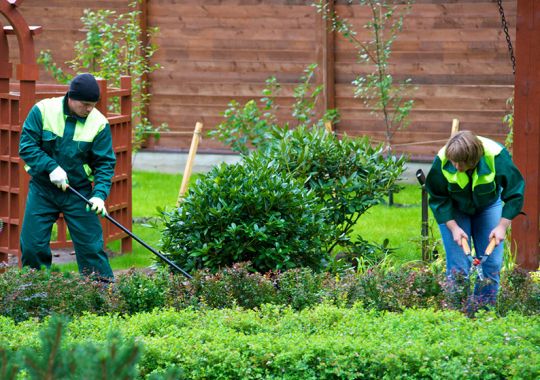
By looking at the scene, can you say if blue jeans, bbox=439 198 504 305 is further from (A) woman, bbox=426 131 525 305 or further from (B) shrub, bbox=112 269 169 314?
(B) shrub, bbox=112 269 169 314

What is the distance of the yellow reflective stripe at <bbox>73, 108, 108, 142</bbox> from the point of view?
23.7ft

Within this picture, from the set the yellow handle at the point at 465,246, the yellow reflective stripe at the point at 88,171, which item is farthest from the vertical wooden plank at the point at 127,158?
the yellow handle at the point at 465,246

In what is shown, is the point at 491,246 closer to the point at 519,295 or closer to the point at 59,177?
the point at 519,295

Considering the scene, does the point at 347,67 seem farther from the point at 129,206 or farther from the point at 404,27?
the point at 129,206

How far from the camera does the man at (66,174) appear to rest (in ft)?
23.5

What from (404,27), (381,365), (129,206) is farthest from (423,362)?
(404,27)

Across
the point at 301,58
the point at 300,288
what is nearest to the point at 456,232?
the point at 300,288

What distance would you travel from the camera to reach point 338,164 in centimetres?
848

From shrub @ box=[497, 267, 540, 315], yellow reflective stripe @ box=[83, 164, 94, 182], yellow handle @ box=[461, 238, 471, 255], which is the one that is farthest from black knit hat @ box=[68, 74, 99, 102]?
shrub @ box=[497, 267, 540, 315]

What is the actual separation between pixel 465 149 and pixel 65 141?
2.86 metres

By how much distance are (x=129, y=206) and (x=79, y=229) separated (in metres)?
2.73

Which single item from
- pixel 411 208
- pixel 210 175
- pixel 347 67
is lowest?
pixel 411 208

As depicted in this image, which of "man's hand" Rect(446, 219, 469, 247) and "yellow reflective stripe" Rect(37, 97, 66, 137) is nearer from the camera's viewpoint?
"man's hand" Rect(446, 219, 469, 247)

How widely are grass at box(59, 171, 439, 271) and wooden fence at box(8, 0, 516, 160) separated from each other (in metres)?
0.90
